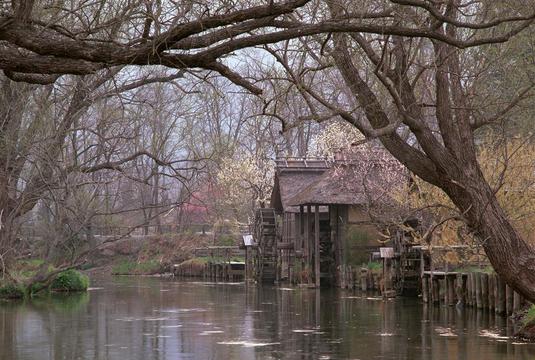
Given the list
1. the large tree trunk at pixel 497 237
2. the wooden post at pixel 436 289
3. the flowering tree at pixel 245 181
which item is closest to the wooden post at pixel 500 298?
the wooden post at pixel 436 289

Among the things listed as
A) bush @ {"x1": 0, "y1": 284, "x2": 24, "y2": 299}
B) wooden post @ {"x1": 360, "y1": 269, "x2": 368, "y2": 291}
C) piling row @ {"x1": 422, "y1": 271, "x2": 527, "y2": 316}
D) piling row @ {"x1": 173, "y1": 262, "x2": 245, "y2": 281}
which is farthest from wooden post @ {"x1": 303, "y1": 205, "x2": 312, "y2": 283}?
bush @ {"x1": 0, "y1": 284, "x2": 24, "y2": 299}

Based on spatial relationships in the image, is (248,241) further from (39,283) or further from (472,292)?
(472,292)

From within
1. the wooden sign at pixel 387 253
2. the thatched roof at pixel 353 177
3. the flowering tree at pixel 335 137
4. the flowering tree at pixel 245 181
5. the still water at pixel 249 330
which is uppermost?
the flowering tree at pixel 335 137

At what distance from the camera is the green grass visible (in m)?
58.7

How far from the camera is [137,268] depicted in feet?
196

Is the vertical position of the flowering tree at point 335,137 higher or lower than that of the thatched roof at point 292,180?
higher

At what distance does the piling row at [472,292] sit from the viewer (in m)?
22.8

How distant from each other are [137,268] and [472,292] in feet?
121

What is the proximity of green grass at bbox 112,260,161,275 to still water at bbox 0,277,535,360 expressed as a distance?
26.1m

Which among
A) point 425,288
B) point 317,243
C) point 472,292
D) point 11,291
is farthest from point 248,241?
point 472,292

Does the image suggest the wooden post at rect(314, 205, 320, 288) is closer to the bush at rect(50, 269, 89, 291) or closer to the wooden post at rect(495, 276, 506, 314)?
the bush at rect(50, 269, 89, 291)

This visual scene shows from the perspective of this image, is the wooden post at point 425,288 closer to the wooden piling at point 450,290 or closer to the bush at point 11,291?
the wooden piling at point 450,290

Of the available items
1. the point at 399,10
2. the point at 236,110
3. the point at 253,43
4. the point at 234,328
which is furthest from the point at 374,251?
the point at 236,110

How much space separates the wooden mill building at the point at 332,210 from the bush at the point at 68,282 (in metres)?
10.1
